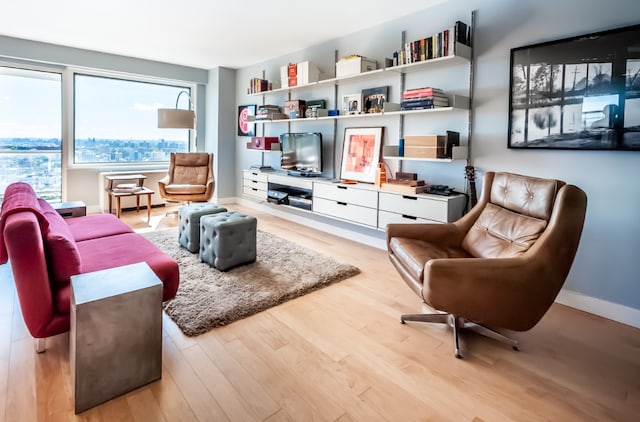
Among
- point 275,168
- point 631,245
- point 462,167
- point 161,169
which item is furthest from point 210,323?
point 161,169

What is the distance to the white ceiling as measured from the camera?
3543 mm

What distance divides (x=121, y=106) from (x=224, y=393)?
570 cm

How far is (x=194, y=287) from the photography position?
2.78m

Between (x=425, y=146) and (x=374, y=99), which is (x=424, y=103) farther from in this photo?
(x=374, y=99)

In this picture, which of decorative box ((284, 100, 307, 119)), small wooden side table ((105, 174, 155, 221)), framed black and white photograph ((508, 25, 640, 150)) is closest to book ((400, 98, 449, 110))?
framed black and white photograph ((508, 25, 640, 150))

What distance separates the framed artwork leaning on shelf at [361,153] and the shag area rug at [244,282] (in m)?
1.03

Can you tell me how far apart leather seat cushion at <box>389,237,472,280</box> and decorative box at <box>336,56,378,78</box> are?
2.08 m

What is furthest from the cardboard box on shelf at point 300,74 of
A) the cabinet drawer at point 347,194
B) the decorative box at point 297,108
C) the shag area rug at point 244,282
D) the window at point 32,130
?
the window at point 32,130

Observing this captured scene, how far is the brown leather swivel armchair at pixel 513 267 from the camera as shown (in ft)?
6.12

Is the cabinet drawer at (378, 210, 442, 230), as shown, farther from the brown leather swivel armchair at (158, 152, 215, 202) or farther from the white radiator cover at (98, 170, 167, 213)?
the white radiator cover at (98, 170, 167, 213)

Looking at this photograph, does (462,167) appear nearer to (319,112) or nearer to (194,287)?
(319,112)

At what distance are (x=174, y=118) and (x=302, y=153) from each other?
2010 mm

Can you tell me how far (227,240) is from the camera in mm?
3131

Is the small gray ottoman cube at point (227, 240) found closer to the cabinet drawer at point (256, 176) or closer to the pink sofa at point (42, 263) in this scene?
the pink sofa at point (42, 263)
